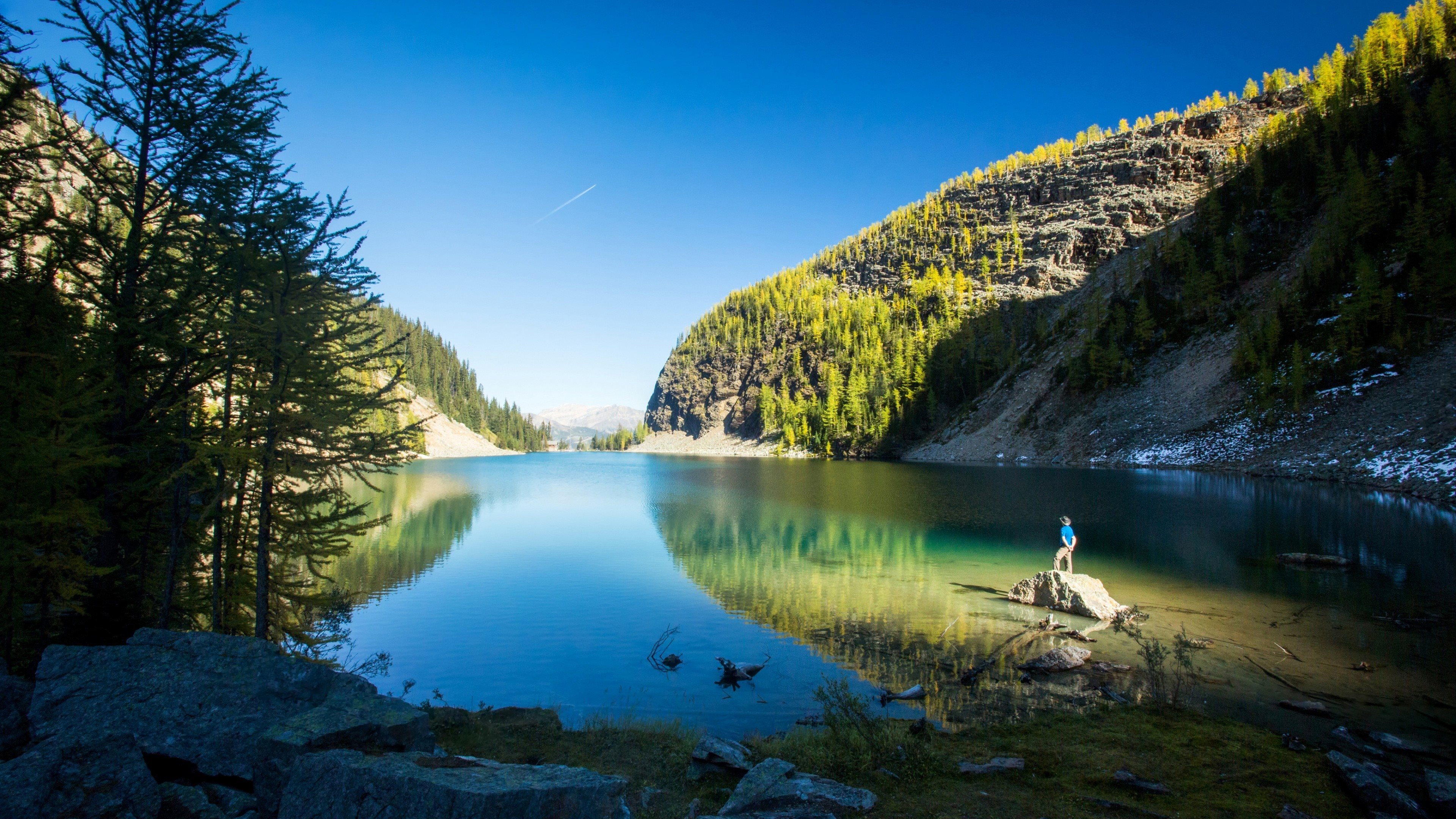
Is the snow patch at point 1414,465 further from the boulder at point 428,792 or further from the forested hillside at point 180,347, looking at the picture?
the forested hillside at point 180,347

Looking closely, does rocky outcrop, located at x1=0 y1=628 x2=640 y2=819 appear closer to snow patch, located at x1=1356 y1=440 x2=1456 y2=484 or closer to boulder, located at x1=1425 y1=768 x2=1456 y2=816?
boulder, located at x1=1425 y1=768 x2=1456 y2=816

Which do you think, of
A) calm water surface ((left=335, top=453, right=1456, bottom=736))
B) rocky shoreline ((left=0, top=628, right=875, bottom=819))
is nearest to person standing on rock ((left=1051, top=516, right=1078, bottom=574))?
calm water surface ((left=335, top=453, right=1456, bottom=736))

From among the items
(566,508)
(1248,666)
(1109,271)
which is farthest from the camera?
(1109,271)

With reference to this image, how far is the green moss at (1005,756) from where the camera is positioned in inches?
253

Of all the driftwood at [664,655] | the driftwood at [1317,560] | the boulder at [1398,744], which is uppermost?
the driftwood at [1317,560]

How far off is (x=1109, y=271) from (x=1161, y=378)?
56691mm

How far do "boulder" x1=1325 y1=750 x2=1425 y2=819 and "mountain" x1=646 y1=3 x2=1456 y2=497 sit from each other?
39075mm

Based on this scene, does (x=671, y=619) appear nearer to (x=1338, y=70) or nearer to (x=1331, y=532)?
(x=1331, y=532)

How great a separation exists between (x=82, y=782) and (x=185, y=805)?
82 cm

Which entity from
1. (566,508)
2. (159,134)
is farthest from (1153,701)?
(566,508)

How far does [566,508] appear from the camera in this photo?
43.3 m

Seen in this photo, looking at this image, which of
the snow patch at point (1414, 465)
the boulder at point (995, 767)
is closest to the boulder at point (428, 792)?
the boulder at point (995, 767)

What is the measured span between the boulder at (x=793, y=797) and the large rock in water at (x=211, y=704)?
11.5 ft

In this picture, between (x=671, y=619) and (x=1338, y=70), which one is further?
(x=1338, y=70)
